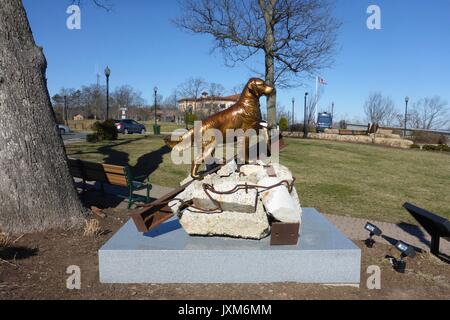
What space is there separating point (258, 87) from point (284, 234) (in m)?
1.87

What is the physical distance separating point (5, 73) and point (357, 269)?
16.9 ft

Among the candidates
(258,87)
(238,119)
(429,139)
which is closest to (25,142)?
(238,119)

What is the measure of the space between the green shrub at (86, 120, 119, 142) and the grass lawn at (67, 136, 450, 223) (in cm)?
364

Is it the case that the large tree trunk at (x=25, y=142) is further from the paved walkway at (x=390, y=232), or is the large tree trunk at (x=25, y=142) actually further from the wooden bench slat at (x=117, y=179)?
the paved walkway at (x=390, y=232)

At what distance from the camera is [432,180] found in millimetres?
13227

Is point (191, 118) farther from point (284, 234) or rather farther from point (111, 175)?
point (284, 234)

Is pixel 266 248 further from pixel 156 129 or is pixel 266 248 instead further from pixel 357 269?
pixel 156 129

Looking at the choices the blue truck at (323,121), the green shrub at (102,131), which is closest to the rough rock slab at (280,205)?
the green shrub at (102,131)

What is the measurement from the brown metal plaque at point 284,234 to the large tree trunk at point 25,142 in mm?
3121

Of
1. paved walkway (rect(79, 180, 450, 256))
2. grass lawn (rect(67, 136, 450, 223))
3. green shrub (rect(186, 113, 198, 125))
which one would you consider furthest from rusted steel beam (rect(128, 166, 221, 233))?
green shrub (rect(186, 113, 198, 125))

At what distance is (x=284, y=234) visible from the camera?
13.1 feet
